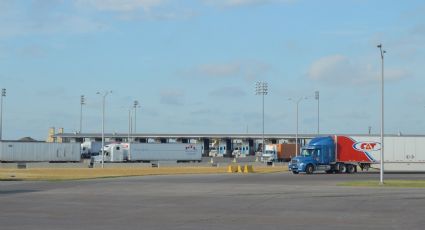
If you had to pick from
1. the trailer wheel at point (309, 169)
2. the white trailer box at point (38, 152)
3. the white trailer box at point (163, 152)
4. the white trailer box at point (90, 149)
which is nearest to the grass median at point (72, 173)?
the trailer wheel at point (309, 169)

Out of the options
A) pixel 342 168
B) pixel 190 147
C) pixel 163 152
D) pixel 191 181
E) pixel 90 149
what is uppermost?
pixel 190 147

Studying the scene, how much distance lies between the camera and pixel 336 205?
25875mm

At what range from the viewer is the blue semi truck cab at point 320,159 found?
62.2m

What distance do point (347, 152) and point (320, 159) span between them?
2970mm

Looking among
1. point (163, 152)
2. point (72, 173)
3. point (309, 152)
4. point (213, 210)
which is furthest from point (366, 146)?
point (163, 152)

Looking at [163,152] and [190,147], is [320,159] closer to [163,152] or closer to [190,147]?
[163,152]

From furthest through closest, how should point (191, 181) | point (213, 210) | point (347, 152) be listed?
point (347, 152) → point (191, 181) → point (213, 210)

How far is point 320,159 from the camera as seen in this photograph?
62500 millimetres

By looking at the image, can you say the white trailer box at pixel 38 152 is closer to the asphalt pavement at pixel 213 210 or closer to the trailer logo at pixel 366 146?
the trailer logo at pixel 366 146

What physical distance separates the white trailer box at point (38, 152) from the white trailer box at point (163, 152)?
9145 millimetres

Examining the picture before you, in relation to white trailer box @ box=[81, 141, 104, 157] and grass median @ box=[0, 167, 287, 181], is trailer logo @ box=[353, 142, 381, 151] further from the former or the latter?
white trailer box @ box=[81, 141, 104, 157]

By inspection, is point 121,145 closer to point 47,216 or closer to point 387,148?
point 387,148

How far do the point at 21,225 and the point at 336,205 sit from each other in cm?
1304

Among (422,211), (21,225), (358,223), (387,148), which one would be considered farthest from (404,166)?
(21,225)
